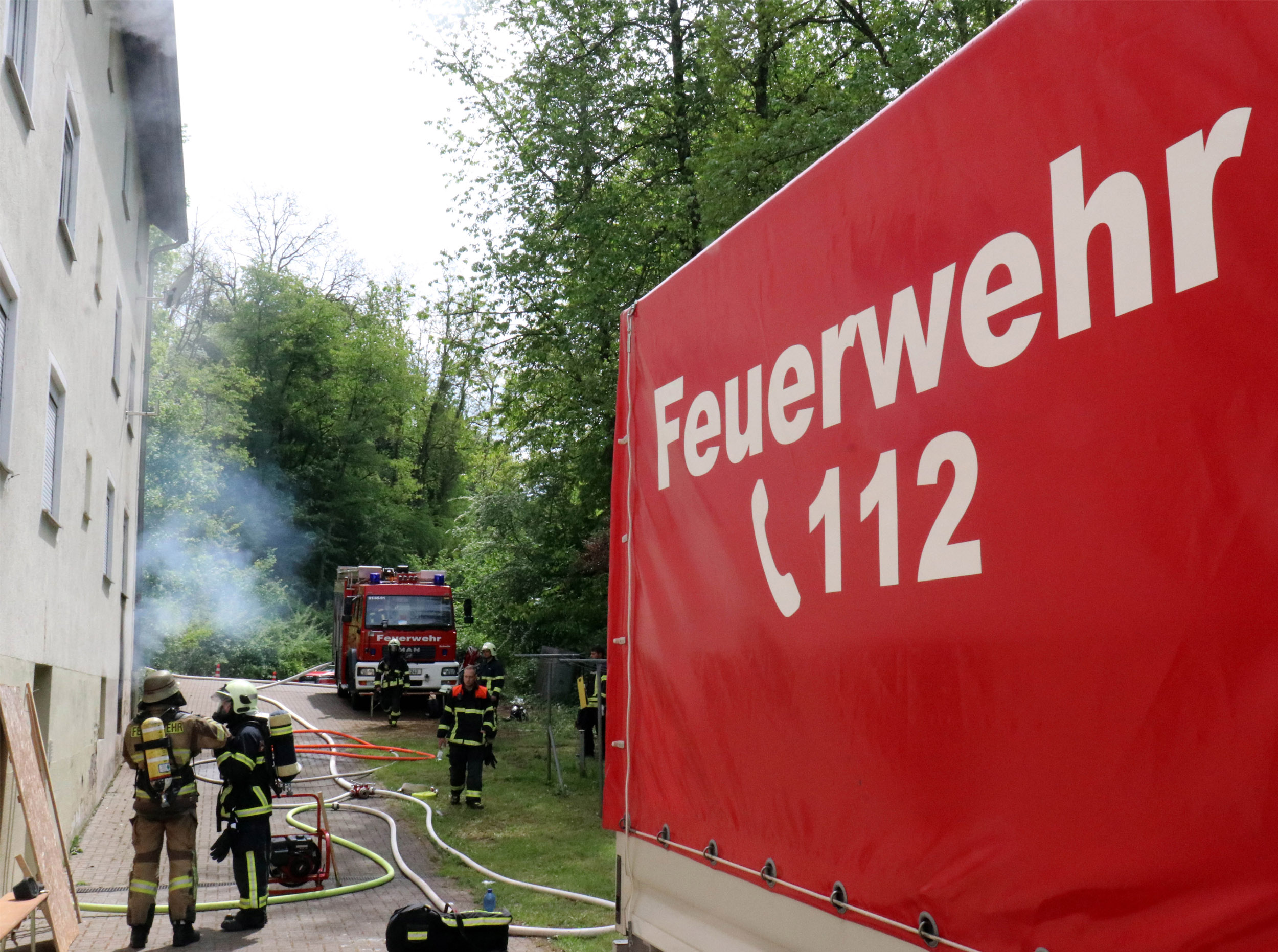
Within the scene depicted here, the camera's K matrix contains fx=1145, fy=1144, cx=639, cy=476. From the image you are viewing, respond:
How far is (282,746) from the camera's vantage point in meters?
8.77

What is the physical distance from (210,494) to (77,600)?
93.3 ft

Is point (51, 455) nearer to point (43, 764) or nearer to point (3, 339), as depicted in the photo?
point (3, 339)

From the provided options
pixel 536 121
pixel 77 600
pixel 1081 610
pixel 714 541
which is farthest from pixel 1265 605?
pixel 536 121

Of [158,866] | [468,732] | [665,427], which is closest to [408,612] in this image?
[468,732]

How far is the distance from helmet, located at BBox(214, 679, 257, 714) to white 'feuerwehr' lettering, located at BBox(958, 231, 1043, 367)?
7.43m

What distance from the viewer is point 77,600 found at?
12227 millimetres

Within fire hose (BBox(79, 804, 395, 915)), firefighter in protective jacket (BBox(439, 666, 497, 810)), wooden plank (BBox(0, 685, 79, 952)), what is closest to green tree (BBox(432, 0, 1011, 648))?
firefighter in protective jacket (BBox(439, 666, 497, 810))

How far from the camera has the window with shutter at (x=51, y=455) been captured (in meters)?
10.7

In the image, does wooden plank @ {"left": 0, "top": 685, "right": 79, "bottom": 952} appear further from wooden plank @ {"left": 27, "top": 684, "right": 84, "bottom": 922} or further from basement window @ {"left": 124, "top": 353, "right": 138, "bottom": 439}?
basement window @ {"left": 124, "top": 353, "right": 138, "bottom": 439}

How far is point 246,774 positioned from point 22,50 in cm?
587

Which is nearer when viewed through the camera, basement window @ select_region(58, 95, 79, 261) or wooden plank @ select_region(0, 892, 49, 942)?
wooden plank @ select_region(0, 892, 49, 942)

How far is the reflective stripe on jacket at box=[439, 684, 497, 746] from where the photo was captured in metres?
14.0

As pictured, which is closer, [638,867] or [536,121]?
[638,867]

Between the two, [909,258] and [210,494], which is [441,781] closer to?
[909,258]
